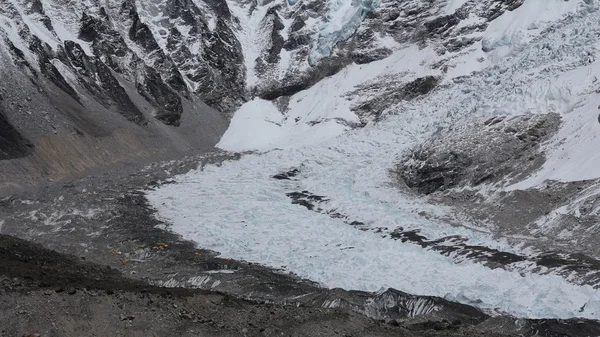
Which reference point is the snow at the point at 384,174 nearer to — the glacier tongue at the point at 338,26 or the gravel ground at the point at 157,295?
the gravel ground at the point at 157,295

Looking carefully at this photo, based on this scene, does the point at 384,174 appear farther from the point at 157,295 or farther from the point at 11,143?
the point at 157,295

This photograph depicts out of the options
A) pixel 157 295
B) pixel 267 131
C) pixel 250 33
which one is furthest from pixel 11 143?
pixel 250 33

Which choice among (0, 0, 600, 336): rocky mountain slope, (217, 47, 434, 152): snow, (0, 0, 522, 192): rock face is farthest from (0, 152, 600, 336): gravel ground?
(217, 47, 434, 152): snow

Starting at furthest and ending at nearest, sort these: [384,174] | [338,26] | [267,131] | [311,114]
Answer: [338,26]
[311,114]
[267,131]
[384,174]

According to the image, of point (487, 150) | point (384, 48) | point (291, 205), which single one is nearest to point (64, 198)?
point (291, 205)

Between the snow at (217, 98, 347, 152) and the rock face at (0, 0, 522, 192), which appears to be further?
the snow at (217, 98, 347, 152)

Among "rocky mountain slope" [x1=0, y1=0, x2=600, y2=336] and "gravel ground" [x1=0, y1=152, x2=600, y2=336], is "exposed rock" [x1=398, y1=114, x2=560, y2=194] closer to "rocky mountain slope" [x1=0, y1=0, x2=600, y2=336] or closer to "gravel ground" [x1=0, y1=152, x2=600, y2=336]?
"rocky mountain slope" [x1=0, y1=0, x2=600, y2=336]
